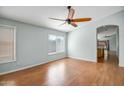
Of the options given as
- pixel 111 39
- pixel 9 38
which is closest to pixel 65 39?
pixel 9 38

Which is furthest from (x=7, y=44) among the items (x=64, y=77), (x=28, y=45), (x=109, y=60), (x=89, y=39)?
(x=109, y=60)

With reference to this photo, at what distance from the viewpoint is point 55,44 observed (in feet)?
21.6

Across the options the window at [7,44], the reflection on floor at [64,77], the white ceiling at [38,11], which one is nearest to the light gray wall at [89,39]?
the white ceiling at [38,11]

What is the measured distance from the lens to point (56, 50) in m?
6.70

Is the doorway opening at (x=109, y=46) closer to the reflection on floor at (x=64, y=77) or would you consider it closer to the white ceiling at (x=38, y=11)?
the reflection on floor at (x=64, y=77)

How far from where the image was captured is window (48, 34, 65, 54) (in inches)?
238

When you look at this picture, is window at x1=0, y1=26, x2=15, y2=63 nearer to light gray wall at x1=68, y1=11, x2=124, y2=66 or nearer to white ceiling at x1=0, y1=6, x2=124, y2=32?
white ceiling at x1=0, y1=6, x2=124, y2=32

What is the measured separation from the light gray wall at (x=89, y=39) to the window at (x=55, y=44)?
663 millimetres

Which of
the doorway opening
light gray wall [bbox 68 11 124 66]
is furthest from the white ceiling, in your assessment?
the doorway opening

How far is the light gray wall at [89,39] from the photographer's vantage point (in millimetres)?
4715

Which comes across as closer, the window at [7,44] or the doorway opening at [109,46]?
the window at [7,44]

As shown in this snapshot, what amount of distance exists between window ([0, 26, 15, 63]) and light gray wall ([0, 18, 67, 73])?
0.16 meters
